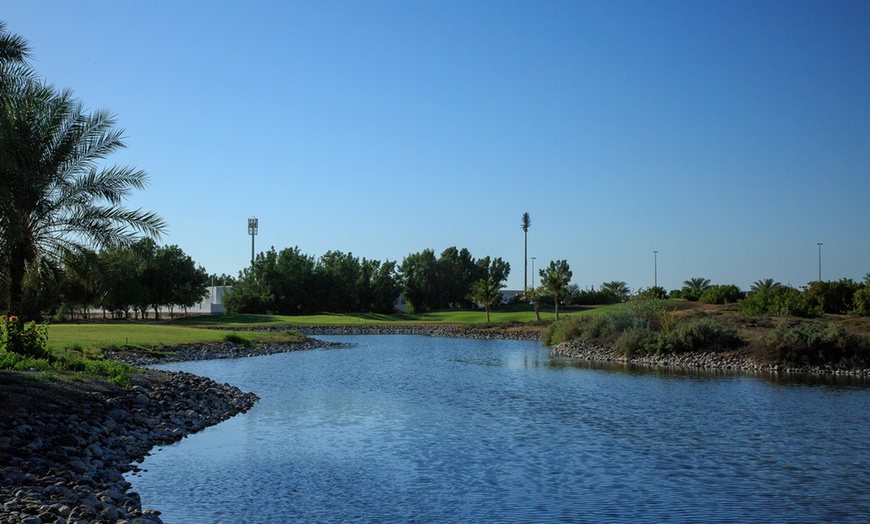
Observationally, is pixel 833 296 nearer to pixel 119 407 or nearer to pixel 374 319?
pixel 374 319

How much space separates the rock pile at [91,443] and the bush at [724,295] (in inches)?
2680

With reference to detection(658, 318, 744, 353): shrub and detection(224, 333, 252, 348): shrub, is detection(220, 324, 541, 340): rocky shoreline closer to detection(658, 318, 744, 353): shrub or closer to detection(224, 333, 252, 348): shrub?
detection(224, 333, 252, 348): shrub

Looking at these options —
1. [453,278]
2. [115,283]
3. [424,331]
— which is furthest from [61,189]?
[453,278]

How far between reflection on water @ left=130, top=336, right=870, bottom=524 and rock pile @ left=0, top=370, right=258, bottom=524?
0.64 m

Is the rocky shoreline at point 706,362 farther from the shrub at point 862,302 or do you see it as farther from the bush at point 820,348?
the shrub at point 862,302

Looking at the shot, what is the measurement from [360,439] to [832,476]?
33.2 ft

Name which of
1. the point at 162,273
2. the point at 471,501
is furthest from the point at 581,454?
the point at 162,273

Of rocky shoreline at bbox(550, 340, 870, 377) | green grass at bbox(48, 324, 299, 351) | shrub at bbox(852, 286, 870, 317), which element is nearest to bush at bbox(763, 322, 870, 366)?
rocky shoreline at bbox(550, 340, 870, 377)

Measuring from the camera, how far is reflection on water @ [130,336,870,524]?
12711mm

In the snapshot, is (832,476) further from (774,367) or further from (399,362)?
(399,362)

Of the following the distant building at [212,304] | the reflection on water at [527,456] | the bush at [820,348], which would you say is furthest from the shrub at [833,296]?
the distant building at [212,304]

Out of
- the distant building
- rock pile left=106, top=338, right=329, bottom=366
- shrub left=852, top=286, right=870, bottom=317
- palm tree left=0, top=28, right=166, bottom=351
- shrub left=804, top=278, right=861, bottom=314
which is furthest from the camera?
the distant building

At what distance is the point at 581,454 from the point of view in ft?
55.5

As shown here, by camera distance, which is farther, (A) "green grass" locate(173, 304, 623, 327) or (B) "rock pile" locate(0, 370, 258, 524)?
(A) "green grass" locate(173, 304, 623, 327)
